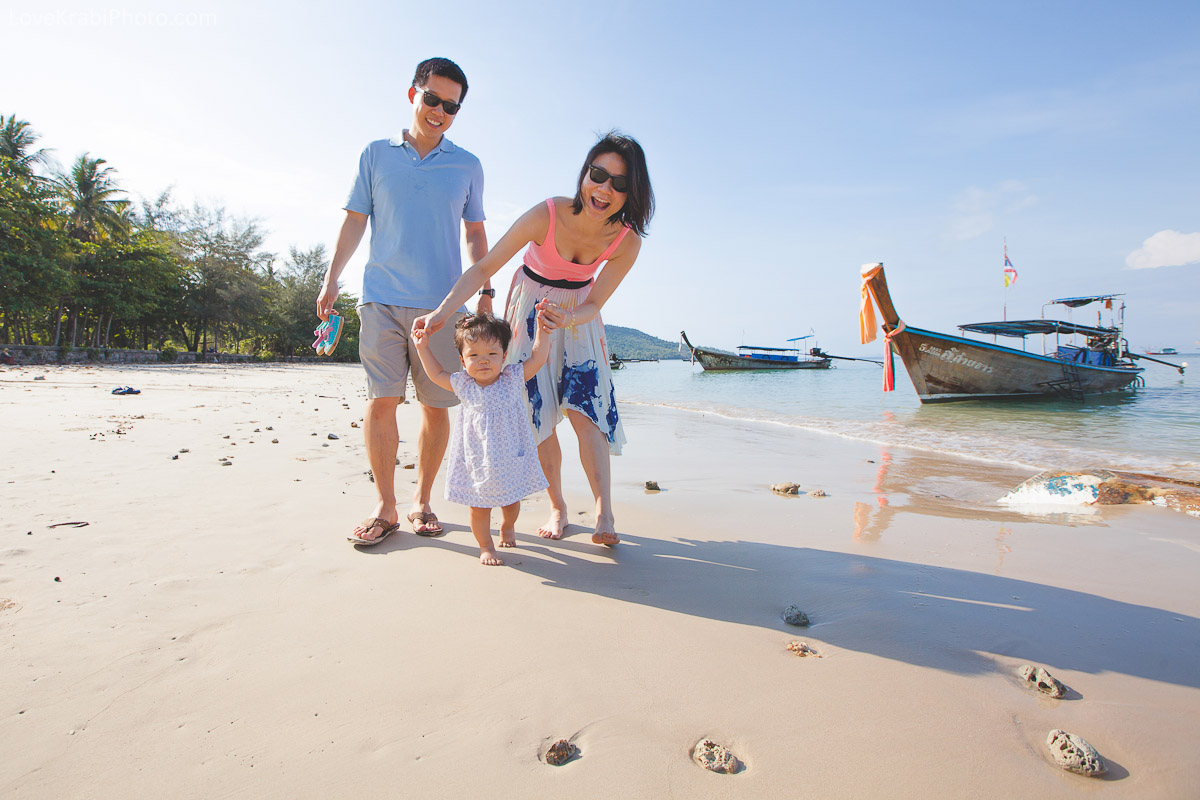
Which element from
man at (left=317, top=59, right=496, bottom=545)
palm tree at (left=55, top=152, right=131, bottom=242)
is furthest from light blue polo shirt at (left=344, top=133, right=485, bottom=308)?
palm tree at (left=55, top=152, right=131, bottom=242)

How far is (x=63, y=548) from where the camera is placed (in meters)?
2.30

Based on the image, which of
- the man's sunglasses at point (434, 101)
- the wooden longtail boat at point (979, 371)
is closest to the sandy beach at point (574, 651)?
the man's sunglasses at point (434, 101)

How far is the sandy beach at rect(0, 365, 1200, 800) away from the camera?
1.21 meters

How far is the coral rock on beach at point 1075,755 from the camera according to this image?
48.5 inches

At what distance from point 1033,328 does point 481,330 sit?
22.2 meters

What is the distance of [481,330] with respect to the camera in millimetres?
2533

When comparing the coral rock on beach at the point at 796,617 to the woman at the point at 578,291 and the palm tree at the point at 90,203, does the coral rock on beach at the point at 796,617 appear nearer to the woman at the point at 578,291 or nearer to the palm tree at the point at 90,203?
the woman at the point at 578,291

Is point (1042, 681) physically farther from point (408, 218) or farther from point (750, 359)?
point (750, 359)

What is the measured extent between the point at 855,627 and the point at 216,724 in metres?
1.82

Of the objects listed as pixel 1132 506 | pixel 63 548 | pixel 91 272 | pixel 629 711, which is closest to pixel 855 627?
pixel 629 711

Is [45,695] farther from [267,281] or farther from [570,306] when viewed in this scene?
[267,281]

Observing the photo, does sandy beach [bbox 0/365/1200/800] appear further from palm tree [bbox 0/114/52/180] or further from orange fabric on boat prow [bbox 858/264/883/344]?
palm tree [bbox 0/114/52/180]

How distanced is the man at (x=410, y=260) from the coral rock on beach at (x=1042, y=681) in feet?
7.67

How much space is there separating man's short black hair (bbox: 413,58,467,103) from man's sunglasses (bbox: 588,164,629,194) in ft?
3.12
